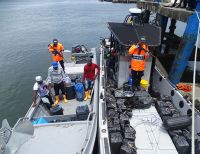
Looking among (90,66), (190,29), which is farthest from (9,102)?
(190,29)

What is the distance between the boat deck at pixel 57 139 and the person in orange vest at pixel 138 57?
2073 mm

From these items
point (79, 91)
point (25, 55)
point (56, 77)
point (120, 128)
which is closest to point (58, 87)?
point (56, 77)

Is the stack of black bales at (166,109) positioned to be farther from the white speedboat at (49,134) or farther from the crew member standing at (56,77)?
the crew member standing at (56,77)

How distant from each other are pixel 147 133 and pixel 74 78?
4.33 metres

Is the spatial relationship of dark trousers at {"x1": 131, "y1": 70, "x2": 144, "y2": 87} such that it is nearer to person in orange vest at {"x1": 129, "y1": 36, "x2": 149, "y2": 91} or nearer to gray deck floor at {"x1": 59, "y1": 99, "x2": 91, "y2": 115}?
person in orange vest at {"x1": 129, "y1": 36, "x2": 149, "y2": 91}

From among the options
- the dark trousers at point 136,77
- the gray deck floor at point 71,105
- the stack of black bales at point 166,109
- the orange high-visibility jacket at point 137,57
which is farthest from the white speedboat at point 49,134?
the stack of black bales at point 166,109

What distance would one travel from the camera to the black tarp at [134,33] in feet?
21.9

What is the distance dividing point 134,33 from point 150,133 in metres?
3.25

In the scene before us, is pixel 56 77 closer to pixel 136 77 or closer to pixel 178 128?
pixel 136 77

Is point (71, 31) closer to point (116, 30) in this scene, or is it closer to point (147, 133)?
point (116, 30)

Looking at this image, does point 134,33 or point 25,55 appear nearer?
point 134,33

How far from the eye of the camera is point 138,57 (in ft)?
20.9

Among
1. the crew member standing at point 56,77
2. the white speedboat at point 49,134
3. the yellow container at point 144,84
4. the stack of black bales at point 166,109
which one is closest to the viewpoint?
the white speedboat at point 49,134

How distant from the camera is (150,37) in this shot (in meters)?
6.90
